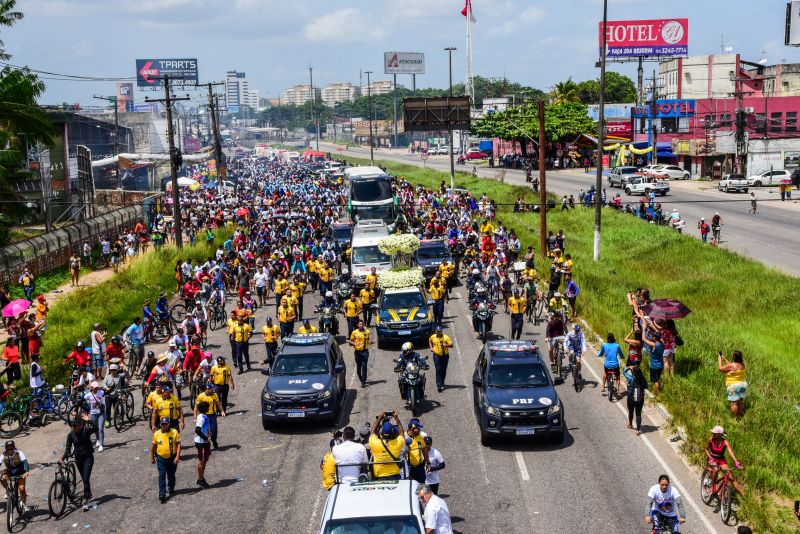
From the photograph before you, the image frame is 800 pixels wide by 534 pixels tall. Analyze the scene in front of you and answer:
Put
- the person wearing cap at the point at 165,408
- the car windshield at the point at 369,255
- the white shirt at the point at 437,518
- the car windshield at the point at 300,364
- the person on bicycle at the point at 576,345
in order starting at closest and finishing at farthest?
the white shirt at the point at 437,518 → the person wearing cap at the point at 165,408 → the car windshield at the point at 300,364 → the person on bicycle at the point at 576,345 → the car windshield at the point at 369,255

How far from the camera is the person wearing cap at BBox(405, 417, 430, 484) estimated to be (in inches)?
551

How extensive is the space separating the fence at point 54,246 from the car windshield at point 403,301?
64.9 ft

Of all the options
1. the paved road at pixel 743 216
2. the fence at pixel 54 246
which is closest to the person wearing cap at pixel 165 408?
the fence at pixel 54 246

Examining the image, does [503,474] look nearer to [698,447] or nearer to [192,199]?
[698,447]

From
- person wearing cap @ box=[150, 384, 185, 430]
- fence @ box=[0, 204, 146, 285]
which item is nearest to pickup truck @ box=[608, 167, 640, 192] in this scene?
fence @ box=[0, 204, 146, 285]

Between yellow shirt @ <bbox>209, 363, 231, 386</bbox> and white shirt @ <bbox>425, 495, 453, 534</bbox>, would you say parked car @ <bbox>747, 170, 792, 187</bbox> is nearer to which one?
yellow shirt @ <bbox>209, 363, 231, 386</bbox>

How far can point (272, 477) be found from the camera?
1652 cm

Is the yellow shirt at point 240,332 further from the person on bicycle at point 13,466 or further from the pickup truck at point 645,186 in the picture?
the pickup truck at point 645,186

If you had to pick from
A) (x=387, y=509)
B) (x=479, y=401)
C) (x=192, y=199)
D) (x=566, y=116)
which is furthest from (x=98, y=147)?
(x=387, y=509)

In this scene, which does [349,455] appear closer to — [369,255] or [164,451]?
[164,451]

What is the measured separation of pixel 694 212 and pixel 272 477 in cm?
5110

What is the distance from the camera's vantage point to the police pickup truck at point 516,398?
1720cm

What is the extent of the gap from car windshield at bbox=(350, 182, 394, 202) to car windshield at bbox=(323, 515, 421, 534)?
134ft

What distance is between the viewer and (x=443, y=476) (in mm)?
16156
